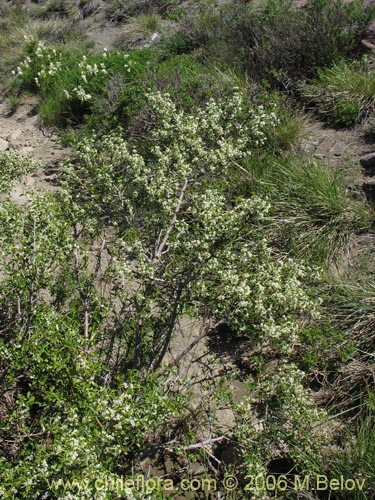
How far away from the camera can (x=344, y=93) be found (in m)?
6.11

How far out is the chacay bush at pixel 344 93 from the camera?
6008 mm

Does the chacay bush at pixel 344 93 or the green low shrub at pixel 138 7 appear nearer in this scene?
the chacay bush at pixel 344 93

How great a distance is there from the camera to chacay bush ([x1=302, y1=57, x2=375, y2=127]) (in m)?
6.01

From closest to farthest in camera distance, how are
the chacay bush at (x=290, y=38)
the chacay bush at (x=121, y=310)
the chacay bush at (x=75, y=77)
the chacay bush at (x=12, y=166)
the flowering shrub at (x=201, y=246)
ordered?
the chacay bush at (x=121, y=310)
the flowering shrub at (x=201, y=246)
the chacay bush at (x=12, y=166)
the chacay bush at (x=290, y=38)
the chacay bush at (x=75, y=77)

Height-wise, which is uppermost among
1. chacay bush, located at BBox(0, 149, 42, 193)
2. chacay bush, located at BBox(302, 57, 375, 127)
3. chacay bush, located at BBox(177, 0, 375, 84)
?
chacay bush, located at BBox(0, 149, 42, 193)

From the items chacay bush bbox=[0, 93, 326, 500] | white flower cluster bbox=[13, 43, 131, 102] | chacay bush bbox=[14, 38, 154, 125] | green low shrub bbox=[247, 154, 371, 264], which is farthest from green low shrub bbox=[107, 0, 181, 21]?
chacay bush bbox=[0, 93, 326, 500]

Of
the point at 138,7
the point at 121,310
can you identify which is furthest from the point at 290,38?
the point at 121,310

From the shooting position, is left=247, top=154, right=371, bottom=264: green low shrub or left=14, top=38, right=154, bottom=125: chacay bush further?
left=14, top=38, right=154, bottom=125: chacay bush

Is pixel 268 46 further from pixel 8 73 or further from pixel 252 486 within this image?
pixel 252 486

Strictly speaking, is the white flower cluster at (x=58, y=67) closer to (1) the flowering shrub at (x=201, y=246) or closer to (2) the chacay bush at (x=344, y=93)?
(2) the chacay bush at (x=344, y=93)

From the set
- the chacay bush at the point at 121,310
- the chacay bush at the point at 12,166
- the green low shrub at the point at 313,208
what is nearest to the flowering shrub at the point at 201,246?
the chacay bush at the point at 121,310

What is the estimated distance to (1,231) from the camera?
3.16 metres

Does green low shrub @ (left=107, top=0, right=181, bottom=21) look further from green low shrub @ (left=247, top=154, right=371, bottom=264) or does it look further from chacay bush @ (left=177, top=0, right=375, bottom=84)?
green low shrub @ (left=247, top=154, right=371, bottom=264)

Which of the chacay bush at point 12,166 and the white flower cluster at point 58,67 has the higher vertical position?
the chacay bush at point 12,166
